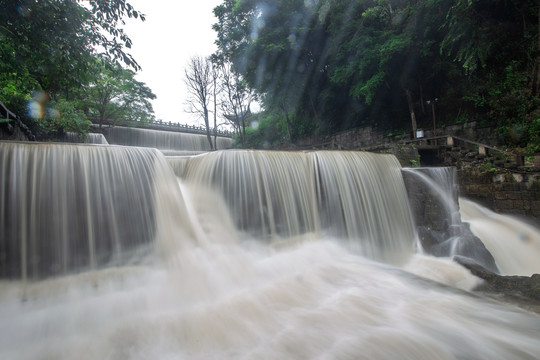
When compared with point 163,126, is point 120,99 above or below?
above

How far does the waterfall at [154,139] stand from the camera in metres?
22.4

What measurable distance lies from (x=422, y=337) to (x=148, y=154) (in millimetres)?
5164

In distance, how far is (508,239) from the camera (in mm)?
7398

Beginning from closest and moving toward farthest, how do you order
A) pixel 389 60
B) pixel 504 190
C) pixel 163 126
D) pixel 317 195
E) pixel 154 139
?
pixel 317 195 → pixel 504 190 → pixel 389 60 → pixel 154 139 → pixel 163 126

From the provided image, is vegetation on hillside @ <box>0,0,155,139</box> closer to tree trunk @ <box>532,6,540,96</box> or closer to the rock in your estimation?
the rock

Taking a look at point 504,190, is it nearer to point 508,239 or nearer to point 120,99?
point 508,239

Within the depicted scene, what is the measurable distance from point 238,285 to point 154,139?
23.7m

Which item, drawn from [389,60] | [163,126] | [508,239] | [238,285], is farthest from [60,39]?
[163,126]

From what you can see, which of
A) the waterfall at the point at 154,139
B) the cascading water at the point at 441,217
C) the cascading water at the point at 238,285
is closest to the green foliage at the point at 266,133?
the waterfall at the point at 154,139

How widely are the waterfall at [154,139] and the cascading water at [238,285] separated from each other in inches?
821

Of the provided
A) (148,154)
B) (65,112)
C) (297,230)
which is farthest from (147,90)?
(297,230)

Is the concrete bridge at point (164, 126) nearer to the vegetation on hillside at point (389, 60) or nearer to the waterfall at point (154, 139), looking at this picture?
the waterfall at point (154, 139)

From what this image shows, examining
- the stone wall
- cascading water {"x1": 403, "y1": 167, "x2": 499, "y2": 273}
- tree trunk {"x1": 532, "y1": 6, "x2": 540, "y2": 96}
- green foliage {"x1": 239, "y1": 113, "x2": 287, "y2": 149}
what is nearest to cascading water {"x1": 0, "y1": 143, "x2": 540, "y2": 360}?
cascading water {"x1": 403, "y1": 167, "x2": 499, "y2": 273}

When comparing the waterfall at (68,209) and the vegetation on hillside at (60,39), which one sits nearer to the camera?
the waterfall at (68,209)
